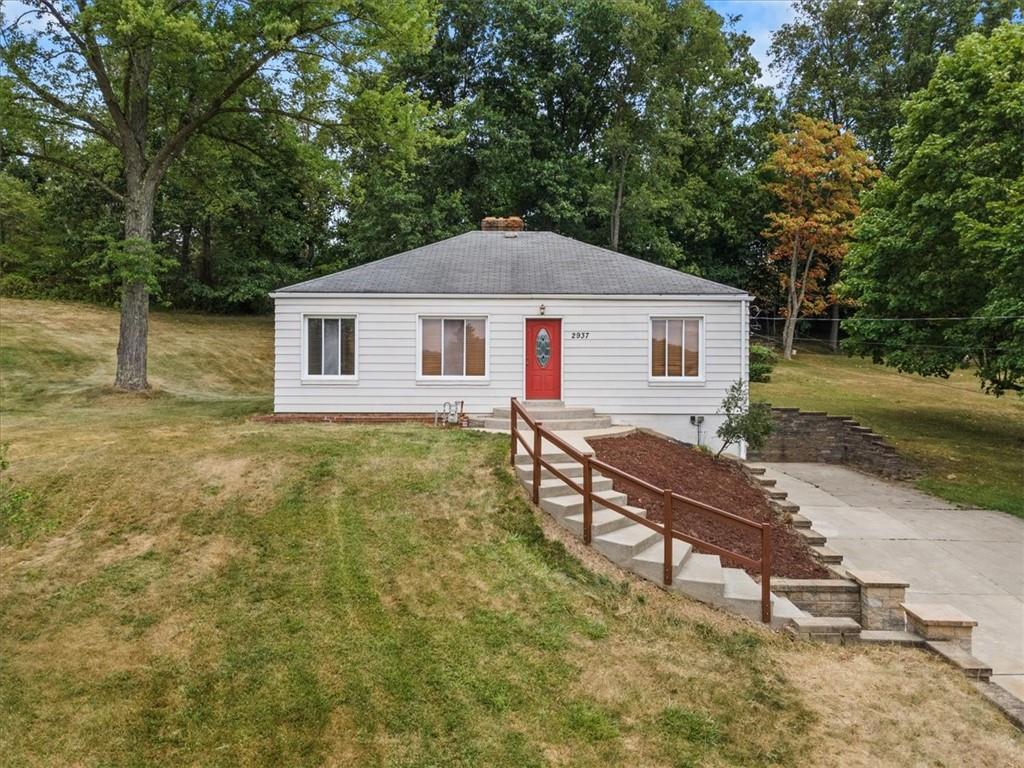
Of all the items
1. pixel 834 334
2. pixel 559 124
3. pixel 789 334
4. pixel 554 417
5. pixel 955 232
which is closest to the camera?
pixel 554 417

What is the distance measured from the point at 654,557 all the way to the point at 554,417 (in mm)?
5866

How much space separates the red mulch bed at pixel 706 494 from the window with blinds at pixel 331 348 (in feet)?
18.6

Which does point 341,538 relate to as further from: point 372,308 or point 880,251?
point 880,251

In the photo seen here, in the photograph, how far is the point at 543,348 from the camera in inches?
520

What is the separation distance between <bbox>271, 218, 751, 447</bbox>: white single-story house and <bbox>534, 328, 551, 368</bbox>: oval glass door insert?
0.9 inches

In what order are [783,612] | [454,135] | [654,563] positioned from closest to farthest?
[783,612] < [654,563] < [454,135]

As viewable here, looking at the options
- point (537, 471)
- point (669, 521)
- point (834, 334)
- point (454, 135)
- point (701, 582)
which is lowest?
point (701, 582)

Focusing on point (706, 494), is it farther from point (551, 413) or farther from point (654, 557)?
point (551, 413)

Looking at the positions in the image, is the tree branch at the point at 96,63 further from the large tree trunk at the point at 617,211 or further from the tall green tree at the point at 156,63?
the large tree trunk at the point at 617,211

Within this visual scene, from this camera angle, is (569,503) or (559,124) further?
(559,124)

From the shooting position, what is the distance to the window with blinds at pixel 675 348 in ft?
43.0

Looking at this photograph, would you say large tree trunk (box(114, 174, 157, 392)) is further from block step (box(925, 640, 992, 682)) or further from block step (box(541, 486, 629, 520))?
block step (box(925, 640, 992, 682))

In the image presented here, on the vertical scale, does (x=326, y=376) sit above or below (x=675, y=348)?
below

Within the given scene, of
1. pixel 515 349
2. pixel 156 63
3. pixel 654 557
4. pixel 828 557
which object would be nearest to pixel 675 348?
pixel 515 349
